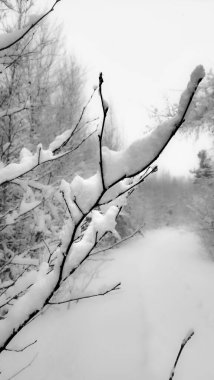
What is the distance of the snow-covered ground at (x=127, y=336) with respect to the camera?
4.70 m

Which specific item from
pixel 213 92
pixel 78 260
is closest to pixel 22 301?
pixel 78 260

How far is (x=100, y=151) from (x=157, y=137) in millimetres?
133

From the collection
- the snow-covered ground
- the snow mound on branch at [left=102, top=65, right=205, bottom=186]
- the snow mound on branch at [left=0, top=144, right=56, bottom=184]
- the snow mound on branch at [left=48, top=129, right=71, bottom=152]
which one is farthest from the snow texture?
the snow-covered ground

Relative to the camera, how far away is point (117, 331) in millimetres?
5902

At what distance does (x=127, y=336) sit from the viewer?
5773mm

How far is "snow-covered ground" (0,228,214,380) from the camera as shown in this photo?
4695mm

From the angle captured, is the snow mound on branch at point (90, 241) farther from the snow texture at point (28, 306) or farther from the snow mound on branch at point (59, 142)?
the snow mound on branch at point (59, 142)

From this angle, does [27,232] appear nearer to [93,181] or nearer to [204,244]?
[93,181]

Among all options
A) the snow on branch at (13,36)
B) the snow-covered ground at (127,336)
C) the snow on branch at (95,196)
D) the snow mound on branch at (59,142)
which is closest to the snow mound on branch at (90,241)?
the snow on branch at (95,196)

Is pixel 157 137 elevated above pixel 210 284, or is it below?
above

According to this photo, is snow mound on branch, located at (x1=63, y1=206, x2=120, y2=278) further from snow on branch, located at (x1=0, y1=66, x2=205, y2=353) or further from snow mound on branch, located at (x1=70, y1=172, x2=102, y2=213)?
snow mound on branch, located at (x1=70, y1=172, x2=102, y2=213)

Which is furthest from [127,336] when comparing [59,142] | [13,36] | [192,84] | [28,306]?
[192,84]

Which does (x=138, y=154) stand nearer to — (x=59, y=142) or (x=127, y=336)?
(x=59, y=142)

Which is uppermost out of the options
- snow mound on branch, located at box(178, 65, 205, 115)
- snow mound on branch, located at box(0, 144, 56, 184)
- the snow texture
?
snow mound on branch, located at box(178, 65, 205, 115)
